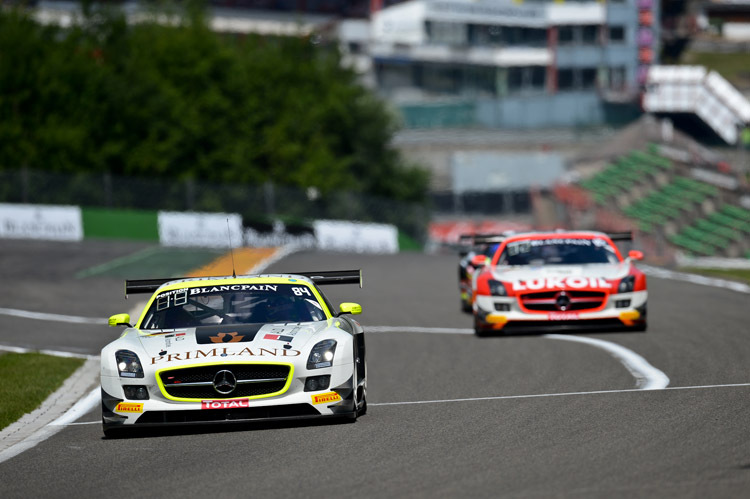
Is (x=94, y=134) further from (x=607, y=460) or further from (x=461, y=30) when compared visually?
(x=607, y=460)

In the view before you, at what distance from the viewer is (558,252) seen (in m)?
17.9

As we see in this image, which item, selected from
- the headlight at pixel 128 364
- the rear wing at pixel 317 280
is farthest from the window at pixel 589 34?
the headlight at pixel 128 364

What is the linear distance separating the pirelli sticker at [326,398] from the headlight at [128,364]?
4.40ft

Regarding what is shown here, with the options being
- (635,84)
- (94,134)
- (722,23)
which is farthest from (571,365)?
(722,23)

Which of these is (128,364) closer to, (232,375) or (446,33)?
(232,375)

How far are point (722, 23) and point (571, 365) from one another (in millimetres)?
113438

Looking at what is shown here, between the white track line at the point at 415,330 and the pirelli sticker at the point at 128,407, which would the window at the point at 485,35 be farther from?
the pirelli sticker at the point at 128,407

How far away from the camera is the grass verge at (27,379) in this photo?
12.3 m

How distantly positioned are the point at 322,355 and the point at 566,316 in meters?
7.15

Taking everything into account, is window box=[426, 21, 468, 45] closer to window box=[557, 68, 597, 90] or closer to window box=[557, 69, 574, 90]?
window box=[557, 69, 574, 90]

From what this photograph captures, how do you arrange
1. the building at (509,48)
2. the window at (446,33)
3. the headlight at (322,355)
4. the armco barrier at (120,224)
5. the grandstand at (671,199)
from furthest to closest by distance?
the window at (446,33)
the building at (509,48)
the grandstand at (671,199)
the armco barrier at (120,224)
the headlight at (322,355)

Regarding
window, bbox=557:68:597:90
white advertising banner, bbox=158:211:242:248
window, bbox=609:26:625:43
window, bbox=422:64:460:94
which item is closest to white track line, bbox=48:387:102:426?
white advertising banner, bbox=158:211:242:248

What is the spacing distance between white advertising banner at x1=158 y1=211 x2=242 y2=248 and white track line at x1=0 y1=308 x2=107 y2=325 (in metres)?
19.0

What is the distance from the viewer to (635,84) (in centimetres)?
9162
